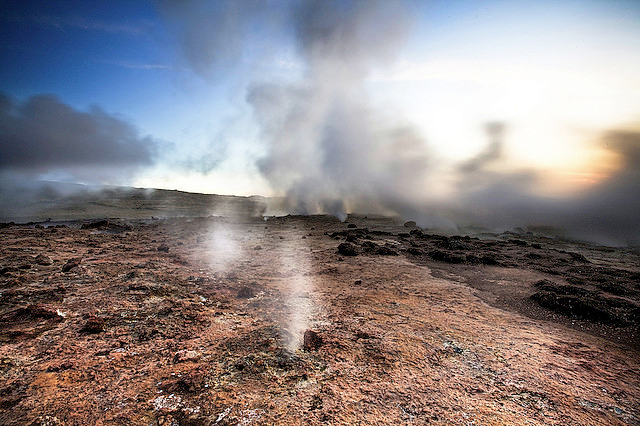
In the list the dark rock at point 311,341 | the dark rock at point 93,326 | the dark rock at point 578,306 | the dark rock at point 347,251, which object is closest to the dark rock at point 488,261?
the dark rock at point 578,306

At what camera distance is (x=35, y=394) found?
2.90 metres

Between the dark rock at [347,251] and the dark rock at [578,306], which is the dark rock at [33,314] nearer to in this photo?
the dark rock at [347,251]

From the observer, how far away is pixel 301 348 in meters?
3.99

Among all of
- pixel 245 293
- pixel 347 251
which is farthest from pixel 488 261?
pixel 245 293

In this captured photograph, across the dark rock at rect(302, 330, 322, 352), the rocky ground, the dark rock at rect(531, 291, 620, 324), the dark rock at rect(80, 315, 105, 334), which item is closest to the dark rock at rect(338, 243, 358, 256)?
the rocky ground

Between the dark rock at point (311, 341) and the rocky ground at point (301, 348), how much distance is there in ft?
0.11

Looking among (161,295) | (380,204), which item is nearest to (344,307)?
(161,295)

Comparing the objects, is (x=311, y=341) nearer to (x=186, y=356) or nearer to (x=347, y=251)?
(x=186, y=356)

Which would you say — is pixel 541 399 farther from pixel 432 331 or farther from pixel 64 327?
pixel 64 327

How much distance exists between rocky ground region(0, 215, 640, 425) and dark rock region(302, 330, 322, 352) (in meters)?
0.03

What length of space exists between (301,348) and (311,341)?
0.77 ft

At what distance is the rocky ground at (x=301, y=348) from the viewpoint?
2.85m

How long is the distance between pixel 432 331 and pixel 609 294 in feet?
23.6

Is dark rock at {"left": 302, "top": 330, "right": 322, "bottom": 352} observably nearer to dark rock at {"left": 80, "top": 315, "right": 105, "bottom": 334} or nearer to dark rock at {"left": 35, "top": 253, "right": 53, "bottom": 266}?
dark rock at {"left": 80, "top": 315, "right": 105, "bottom": 334}
